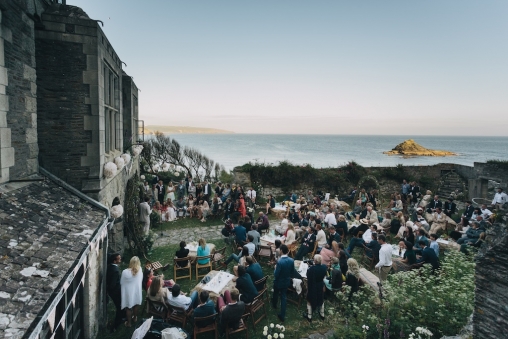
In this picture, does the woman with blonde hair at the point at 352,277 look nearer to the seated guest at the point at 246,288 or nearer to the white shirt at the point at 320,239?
the white shirt at the point at 320,239

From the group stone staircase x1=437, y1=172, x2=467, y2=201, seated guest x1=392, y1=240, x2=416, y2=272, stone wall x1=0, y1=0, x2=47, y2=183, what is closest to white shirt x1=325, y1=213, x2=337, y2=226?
seated guest x1=392, y1=240, x2=416, y2=272

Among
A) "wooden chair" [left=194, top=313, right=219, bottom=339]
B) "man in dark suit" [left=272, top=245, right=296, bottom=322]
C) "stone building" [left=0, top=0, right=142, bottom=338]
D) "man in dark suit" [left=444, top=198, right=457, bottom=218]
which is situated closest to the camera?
"stone building" [left=0, top=0, right=142, bottom=338]

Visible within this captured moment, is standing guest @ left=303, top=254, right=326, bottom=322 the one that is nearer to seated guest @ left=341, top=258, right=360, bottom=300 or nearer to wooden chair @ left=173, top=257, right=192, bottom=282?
seated guest @ left=341, top=258, right=360, bottom=300

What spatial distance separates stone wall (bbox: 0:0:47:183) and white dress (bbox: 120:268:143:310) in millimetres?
2994

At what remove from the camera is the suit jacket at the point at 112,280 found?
6.84 metres

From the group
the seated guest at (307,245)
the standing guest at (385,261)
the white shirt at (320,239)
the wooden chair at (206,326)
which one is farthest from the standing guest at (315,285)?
the white shirt at (320,239)

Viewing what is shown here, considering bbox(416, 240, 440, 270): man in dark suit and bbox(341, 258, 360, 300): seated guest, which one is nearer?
bbox(341, 258, 360, 300): seated guest

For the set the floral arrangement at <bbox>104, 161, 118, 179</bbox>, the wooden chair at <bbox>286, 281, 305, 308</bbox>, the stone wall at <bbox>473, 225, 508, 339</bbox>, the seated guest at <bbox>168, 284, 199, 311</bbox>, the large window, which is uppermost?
the large window

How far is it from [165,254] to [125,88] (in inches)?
428

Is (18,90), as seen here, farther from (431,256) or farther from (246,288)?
(431,256)

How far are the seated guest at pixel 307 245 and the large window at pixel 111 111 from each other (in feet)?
22.3

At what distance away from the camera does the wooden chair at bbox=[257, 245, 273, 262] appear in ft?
33.1

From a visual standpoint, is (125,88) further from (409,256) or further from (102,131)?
(409,256)

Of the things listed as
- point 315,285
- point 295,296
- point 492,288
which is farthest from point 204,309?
point 492,288
